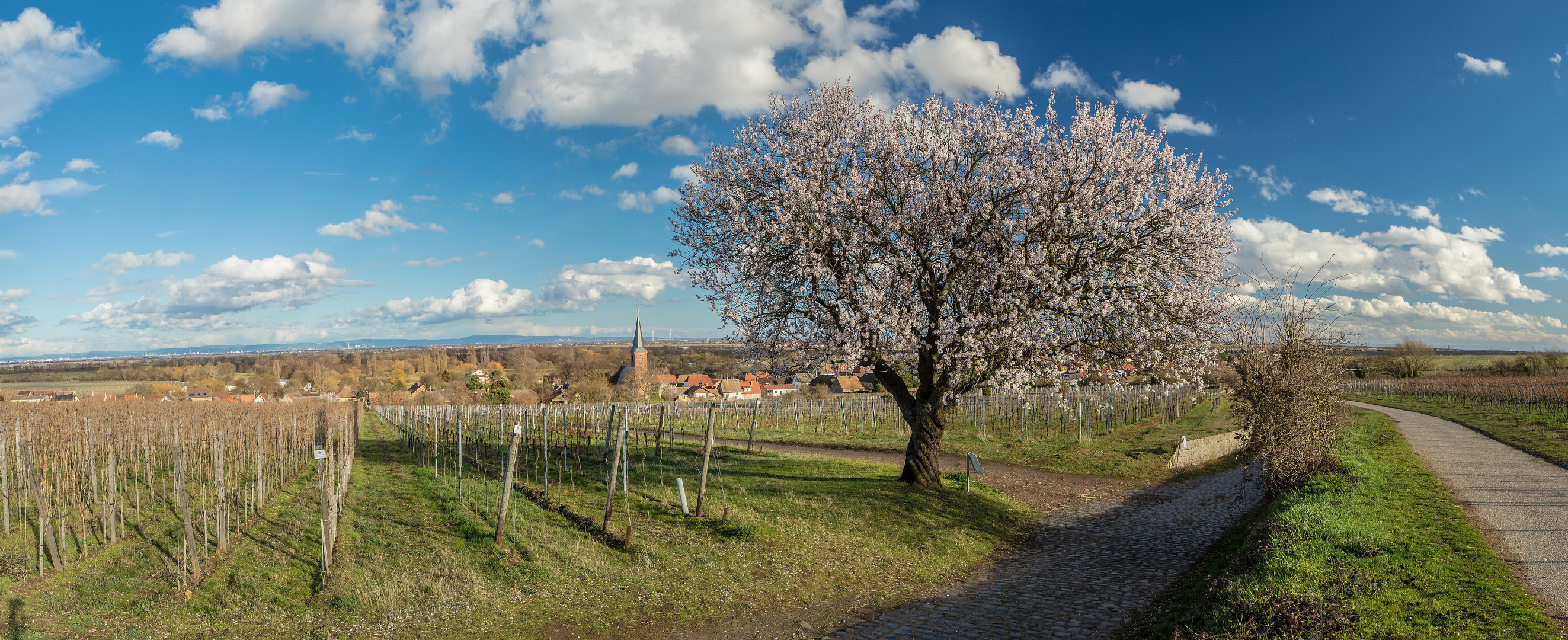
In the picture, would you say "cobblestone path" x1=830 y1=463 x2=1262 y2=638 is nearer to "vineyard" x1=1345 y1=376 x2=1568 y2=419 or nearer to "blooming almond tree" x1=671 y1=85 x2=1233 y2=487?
"blooming almond tree" x1=671 y1=85 x2=1233 y2=487

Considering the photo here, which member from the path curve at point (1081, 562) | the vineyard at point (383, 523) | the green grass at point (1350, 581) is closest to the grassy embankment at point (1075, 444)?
the path curve at point (1081, 562)

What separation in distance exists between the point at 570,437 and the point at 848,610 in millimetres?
27244

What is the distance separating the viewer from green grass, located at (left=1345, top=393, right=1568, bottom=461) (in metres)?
22.5

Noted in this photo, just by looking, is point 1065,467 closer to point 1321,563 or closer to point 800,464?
point 800,464

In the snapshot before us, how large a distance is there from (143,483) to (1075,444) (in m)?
30.7

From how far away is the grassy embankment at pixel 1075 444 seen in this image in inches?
910

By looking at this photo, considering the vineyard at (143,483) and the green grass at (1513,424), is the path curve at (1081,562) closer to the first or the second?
the green grass at (1513,424)

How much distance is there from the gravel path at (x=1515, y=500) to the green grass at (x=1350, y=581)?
0.28 m

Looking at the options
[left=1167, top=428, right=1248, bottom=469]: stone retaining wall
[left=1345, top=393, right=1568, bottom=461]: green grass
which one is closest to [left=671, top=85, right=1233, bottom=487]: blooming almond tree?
[left=1345, top=393, right=1568, bottom=461]: green grass

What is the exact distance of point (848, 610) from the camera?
29.3ft

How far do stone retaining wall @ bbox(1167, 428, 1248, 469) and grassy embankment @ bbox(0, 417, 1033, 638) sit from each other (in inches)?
473

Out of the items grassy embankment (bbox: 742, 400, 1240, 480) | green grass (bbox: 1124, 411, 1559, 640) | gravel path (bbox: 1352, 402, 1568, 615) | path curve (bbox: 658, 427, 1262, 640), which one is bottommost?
grassy embankment (bbox: 742, 400, 1240, 480)

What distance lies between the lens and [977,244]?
14211 millimetres

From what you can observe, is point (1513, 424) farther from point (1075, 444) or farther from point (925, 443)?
point (925, 443)
